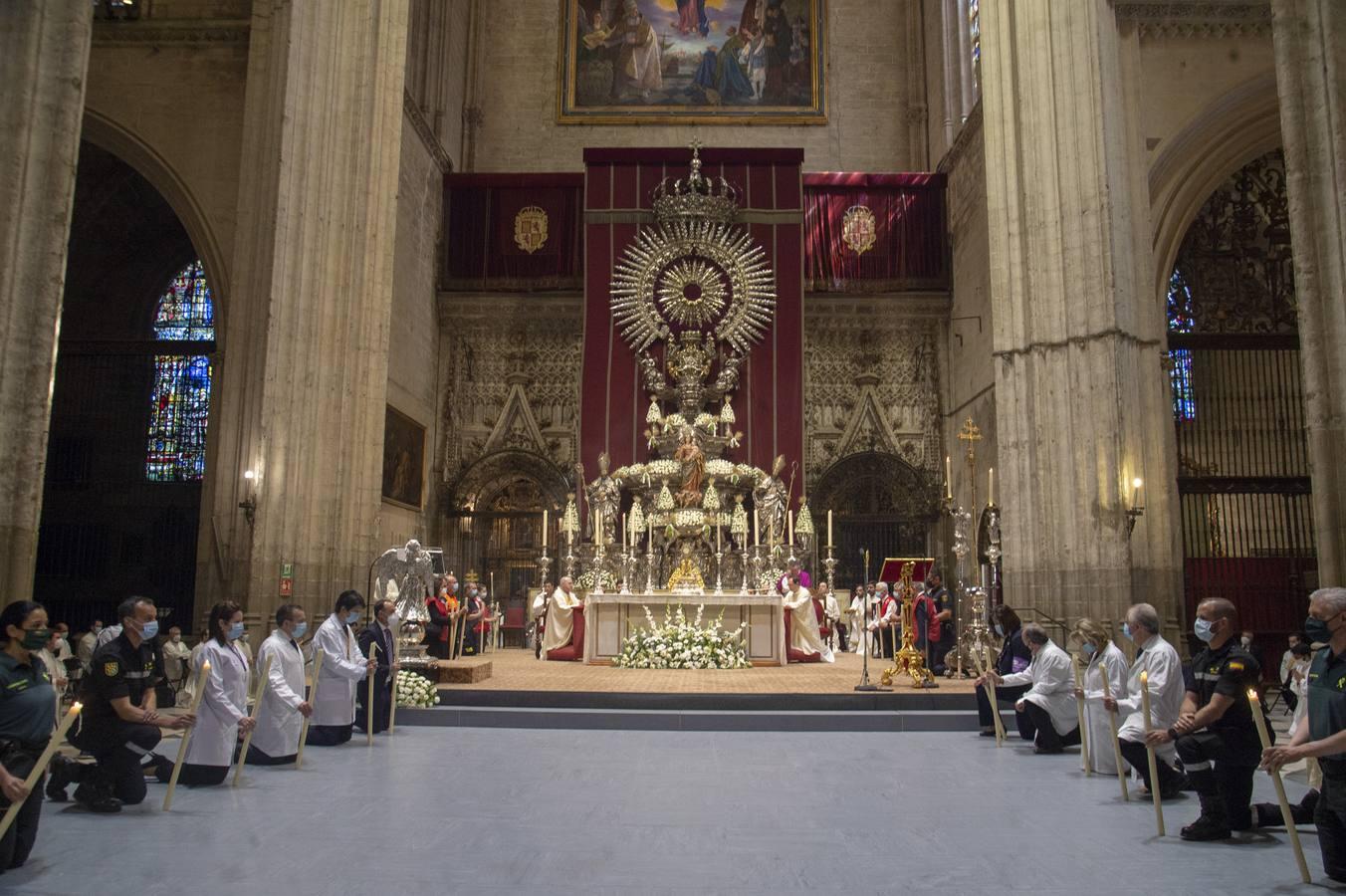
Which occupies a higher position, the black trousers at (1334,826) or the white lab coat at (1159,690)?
the white lab coat at (1159,690)

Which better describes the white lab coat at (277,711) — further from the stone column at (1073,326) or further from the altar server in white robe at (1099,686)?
the stone column at (1073,326)

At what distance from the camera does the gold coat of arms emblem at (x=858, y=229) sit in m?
22.8

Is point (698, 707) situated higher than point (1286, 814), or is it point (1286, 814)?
point (1286, 814)

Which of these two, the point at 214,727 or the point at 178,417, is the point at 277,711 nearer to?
the point at 214,727

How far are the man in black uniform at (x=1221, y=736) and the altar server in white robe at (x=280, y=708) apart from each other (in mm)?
5498

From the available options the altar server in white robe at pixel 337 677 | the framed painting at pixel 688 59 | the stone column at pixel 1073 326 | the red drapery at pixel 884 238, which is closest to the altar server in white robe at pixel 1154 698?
the altar server in white robe at pixel 337 677

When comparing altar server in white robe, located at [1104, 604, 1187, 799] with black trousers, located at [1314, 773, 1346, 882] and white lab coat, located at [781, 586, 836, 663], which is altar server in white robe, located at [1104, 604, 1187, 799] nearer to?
black trousers, located at [1314, 773, 1346, 882]

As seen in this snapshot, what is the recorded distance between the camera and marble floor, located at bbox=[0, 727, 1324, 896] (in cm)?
448

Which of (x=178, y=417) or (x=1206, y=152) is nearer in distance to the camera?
(x=1206, y=152)

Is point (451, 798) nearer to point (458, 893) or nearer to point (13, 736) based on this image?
point (458, 893)

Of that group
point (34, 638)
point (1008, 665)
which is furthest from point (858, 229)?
point (34, 638)

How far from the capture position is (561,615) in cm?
1569

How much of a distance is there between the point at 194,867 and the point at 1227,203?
19.6 m

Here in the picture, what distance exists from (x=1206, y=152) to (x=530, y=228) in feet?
43.8
